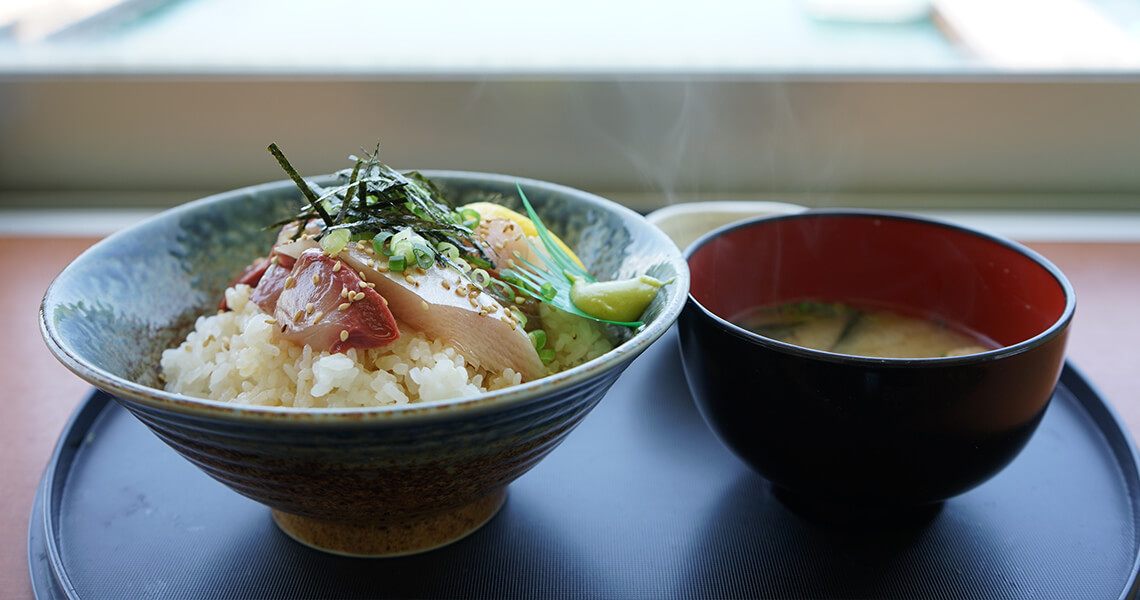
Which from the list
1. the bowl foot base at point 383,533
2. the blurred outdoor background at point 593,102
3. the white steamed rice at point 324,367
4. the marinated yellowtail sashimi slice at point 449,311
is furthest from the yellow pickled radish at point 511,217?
the blurred outdoor background at point 593,102

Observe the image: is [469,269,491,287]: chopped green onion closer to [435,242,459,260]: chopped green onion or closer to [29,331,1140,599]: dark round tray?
[435,242,459,260]: chopped green onion

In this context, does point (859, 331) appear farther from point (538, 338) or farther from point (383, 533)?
point (383, 533)

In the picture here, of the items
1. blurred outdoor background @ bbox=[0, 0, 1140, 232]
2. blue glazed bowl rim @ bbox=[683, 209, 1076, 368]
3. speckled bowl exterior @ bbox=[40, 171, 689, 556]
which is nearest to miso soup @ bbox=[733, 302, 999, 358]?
blue glazed bowl rim @ bbox=[683, 209, 1076, 368]

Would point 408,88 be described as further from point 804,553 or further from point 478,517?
point 804,553

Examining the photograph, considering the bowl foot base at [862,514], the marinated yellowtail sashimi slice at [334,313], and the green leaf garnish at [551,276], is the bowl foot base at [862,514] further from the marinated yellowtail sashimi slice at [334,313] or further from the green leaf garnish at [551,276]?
the marinated yellowtail sashimi slice at [334,313]

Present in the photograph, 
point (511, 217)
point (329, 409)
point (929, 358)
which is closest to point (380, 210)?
point (511, 217)

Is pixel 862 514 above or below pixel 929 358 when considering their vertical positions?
below

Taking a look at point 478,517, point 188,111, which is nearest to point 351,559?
point 478,517
